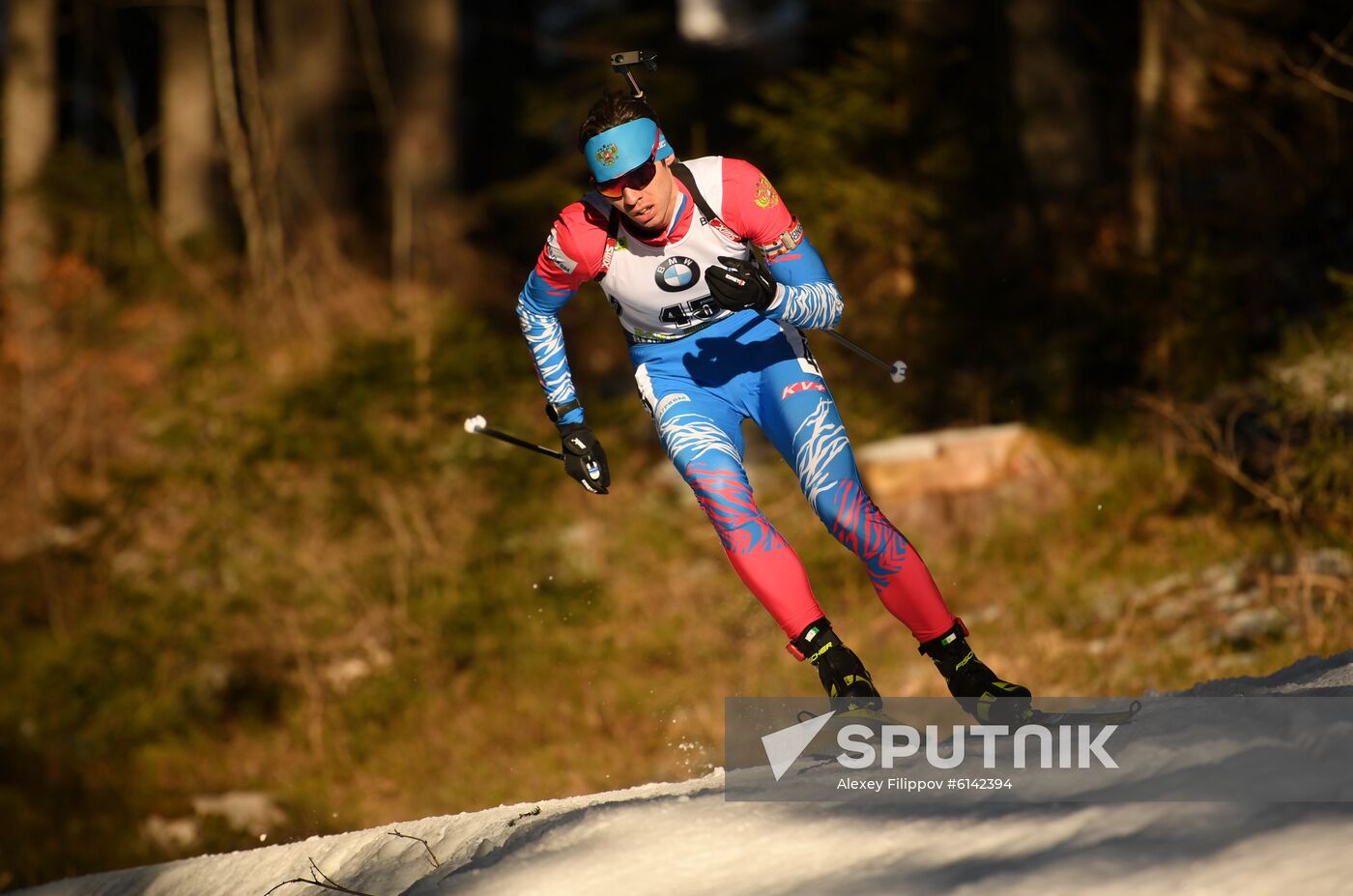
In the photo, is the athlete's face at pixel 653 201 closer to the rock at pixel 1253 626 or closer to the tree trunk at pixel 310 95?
the rock at pixel 1253 626

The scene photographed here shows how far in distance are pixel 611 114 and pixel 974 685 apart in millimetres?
2368

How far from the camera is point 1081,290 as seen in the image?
41.2ft

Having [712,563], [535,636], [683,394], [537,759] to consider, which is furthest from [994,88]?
[683,394]

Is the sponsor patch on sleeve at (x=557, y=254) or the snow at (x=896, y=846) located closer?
the snow at (x=896, y=846)

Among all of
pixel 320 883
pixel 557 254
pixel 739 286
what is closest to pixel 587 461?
pixel 557 254

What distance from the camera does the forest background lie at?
10.5 meters

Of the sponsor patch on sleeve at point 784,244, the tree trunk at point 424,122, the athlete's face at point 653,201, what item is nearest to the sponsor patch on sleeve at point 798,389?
the sponsor patch on sleeve at point 784,244

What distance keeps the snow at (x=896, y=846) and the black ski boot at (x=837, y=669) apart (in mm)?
560

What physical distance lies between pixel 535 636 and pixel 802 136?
4947mm

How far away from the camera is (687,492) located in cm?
1331

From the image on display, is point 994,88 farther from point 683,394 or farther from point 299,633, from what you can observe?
point 683,394

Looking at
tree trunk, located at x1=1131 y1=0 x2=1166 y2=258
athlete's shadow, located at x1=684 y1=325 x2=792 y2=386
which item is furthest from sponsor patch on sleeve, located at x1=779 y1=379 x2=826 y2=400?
tree trunk, located at x1=1131 y1=0 x2=1166 y2=258

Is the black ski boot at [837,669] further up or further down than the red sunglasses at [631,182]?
further down

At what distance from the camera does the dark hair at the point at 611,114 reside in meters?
4.73
